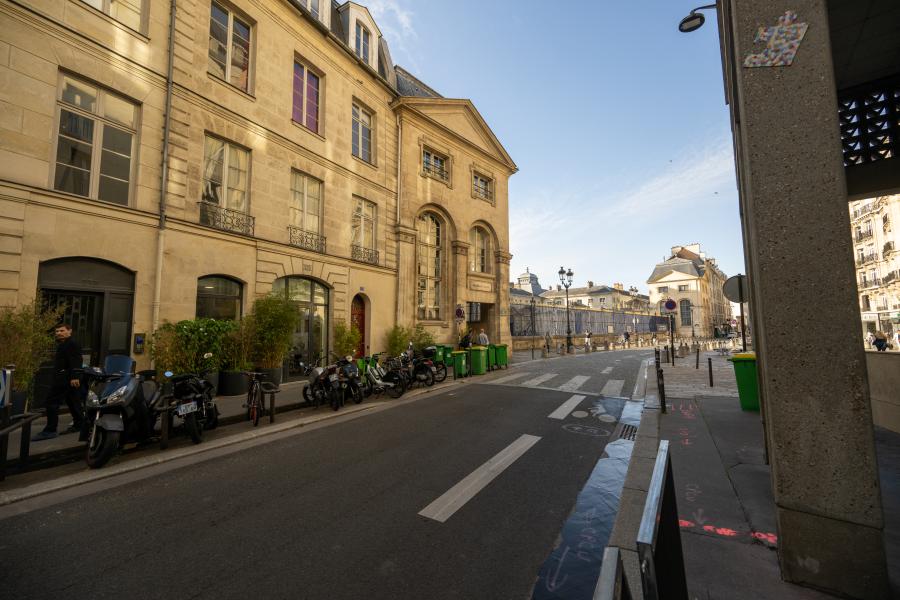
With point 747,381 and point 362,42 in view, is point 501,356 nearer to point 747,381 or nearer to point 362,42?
point 747,381

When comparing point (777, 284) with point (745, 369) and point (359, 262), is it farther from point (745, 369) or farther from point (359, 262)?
point (359, 262)

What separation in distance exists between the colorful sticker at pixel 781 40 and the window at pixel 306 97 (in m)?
13.8

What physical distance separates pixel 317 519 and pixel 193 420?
11.3ft

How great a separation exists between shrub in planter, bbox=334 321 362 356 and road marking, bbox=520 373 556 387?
608cm

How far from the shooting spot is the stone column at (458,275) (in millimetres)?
20234

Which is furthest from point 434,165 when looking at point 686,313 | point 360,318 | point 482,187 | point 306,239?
point 686,313

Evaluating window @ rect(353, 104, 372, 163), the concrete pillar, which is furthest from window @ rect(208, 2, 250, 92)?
the concrete pillar

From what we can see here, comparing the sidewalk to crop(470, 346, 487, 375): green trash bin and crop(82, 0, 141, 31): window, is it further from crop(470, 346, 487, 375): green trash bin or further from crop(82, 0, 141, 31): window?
crop(82, 0, 141, 31): window

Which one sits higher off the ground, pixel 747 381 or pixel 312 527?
pixel 747 381

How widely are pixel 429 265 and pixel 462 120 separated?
888 centimetres

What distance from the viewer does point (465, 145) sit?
21812 mm

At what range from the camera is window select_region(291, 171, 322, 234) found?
42.5 ft

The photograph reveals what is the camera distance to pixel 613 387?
11.2m

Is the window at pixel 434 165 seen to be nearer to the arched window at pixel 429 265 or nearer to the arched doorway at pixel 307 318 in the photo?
the arched window at pixel 429 265
